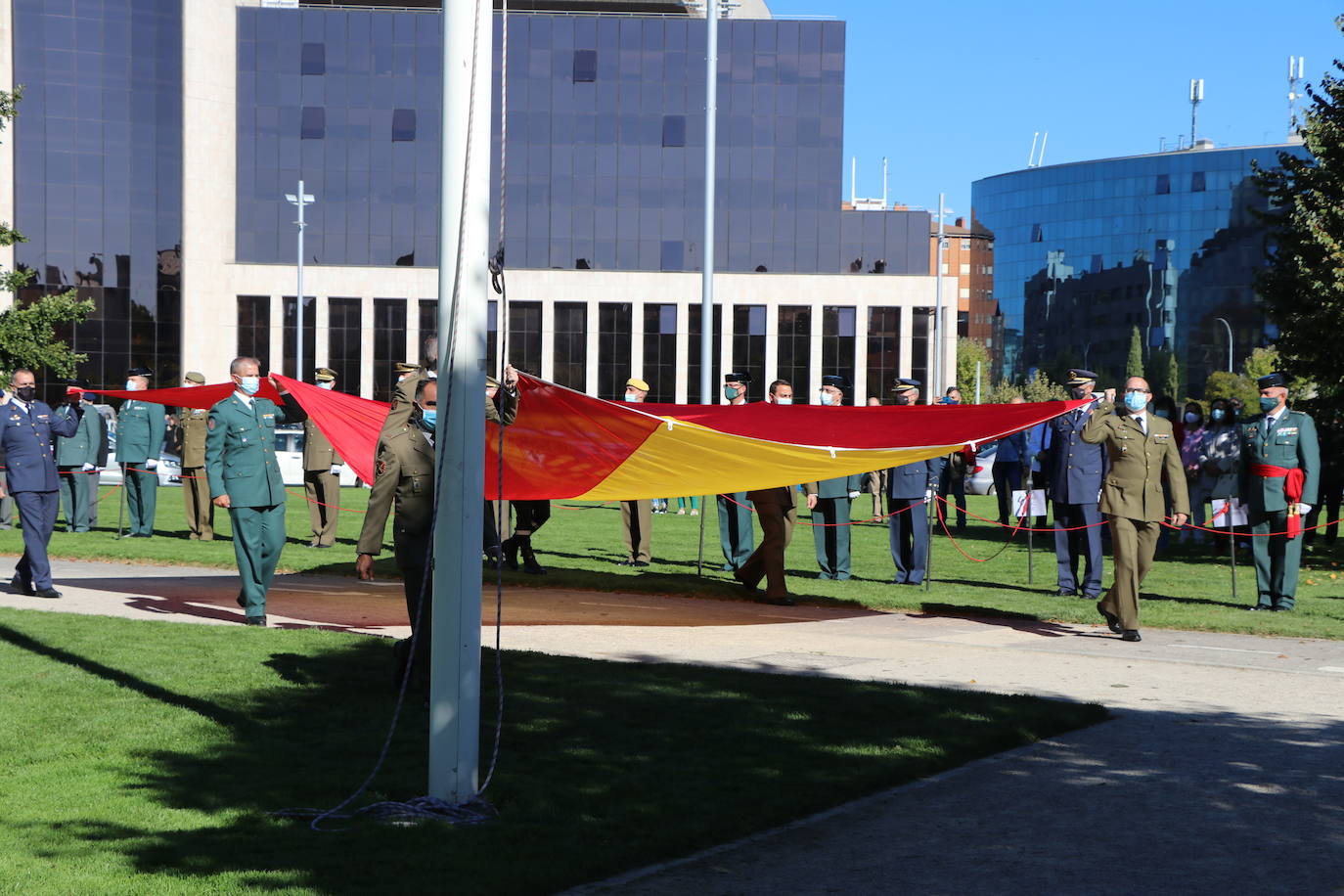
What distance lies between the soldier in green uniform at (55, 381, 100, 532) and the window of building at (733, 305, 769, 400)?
5253cm

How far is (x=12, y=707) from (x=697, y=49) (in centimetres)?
6862

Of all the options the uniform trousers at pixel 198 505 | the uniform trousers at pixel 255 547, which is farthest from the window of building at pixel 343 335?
the uniform trousers at pixel 255 547

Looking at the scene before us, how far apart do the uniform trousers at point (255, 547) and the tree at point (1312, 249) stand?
42.6 ft

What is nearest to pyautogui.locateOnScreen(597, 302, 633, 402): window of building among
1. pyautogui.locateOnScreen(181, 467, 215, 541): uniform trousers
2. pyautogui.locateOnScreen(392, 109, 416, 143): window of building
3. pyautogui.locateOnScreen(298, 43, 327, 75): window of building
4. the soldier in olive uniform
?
pyautogui.locateOnScreen(392, 109, 416, 143): window of building

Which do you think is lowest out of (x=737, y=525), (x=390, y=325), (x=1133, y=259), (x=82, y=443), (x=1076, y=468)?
(x=737, y=525)

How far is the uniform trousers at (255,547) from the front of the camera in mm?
11750

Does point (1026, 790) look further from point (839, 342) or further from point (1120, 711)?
point (839, 342)

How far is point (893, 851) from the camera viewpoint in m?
5.61

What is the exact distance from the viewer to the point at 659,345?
242 ft

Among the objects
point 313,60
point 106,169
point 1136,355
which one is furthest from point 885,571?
point 1136,355

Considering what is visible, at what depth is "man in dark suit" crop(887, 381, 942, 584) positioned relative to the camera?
1608 cm

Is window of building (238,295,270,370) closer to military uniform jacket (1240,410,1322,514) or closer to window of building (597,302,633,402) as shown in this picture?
window of building (597,302,633,402)

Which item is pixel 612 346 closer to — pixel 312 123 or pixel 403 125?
pixel 403 125

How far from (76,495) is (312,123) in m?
54.6
